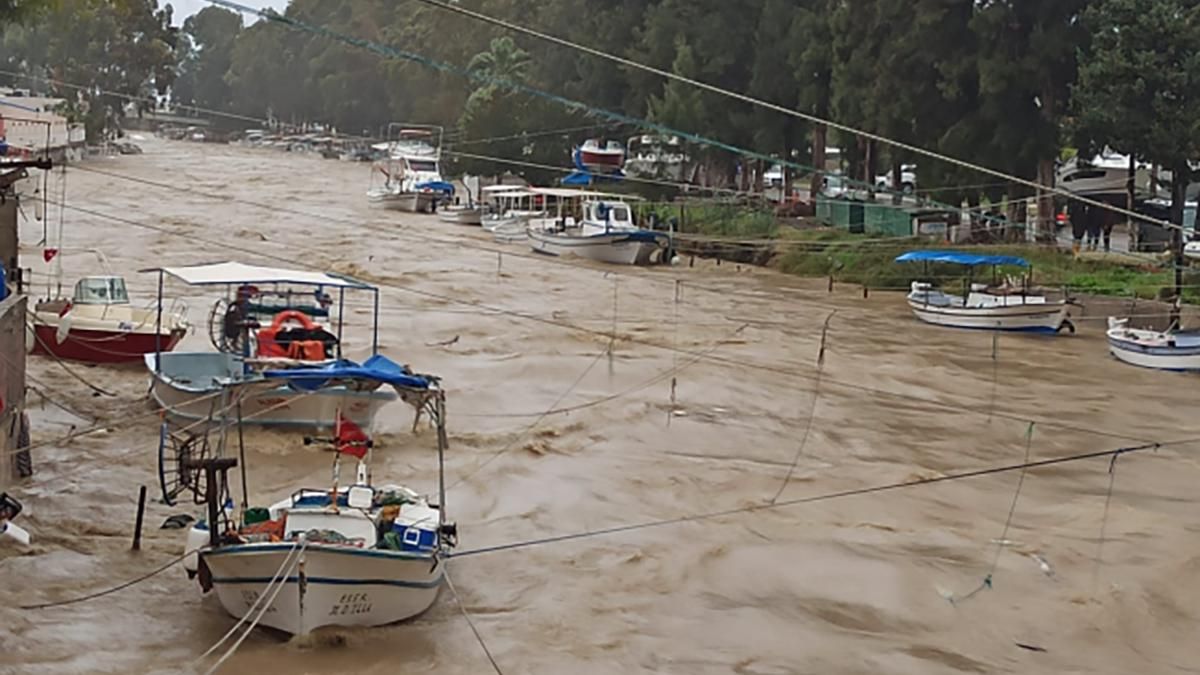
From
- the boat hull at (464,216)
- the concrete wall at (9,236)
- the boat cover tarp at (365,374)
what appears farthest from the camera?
the boat hull at (464,216)

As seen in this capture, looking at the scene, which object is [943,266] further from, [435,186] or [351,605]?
[351,605]

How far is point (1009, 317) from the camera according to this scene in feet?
108

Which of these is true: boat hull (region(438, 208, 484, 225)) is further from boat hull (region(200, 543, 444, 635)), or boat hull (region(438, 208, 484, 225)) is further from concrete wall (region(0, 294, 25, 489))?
boat hull (region(200, 543, 444, 635))

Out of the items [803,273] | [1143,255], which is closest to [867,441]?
[1143,255]

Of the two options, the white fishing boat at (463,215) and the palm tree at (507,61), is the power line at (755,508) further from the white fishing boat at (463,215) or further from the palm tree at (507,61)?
the palm tree at (507,61)

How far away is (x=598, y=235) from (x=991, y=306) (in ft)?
49.2

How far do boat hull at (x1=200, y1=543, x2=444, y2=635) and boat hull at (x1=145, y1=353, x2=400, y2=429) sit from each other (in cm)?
680

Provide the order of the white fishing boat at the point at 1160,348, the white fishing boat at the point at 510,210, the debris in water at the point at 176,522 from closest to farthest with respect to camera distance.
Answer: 1. the debris in water at the point at 176,522
2. the white fishing boat at the point at 1160,348
3. the white fishing boat at the point at 510,210

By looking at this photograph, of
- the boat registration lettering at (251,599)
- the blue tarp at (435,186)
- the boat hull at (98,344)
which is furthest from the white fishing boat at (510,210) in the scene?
the boat registration lettering at (251,599)

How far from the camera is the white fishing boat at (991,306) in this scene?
3259 cm

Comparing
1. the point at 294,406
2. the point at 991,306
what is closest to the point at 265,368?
the point at 294,406

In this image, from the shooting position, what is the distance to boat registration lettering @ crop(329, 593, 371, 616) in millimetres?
13203

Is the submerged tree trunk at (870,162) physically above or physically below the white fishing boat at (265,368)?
above

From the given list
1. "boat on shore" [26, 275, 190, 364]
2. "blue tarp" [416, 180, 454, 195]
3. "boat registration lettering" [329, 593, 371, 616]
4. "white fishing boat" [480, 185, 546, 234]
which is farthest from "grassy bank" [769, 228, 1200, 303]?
"boat registration lettering" [329, 593, 371, 616]
